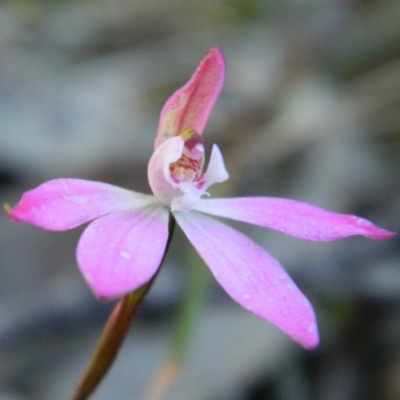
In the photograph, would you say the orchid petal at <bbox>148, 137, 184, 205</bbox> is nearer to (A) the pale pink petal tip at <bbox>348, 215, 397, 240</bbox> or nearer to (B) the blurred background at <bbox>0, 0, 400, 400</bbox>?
(A) the pale pink petal tip at <bbox>348, 215, 397, 240</bbox>

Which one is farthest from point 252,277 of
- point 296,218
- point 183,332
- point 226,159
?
point 226,159

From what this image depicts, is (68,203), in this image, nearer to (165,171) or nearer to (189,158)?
(165,171)

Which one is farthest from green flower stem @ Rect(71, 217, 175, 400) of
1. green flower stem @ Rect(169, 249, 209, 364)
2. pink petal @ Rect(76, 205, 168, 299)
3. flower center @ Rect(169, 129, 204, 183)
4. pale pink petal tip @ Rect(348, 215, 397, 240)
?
green flower stem @ Rect(169, 249, 209, 364)

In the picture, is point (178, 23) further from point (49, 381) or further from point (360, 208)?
point (49, 381)

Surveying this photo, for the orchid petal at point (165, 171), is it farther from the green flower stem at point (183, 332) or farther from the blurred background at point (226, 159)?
the blurred background at point (226, 159)

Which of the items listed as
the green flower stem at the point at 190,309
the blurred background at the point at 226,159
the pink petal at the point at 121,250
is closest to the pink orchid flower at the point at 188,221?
the pink petal at the point at 121,250

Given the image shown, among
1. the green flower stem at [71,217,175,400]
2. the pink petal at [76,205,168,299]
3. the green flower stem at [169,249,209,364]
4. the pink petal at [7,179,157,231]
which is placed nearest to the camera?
the pink petal at [76,205,168,299]
